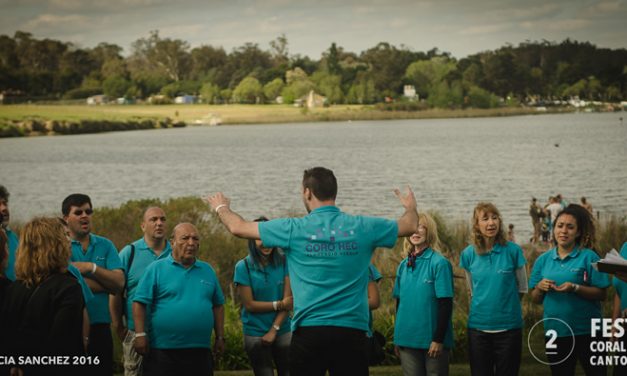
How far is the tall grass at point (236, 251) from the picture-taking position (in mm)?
10391

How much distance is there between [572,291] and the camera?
640cm

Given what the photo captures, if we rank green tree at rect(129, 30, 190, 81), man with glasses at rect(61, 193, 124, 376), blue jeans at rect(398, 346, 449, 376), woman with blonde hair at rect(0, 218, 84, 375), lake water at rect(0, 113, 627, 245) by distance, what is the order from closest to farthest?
1. woman with blonde hair at rect(0, 218, 84, 375)
2. man with glasses at rect(61, 193, 124, 376)
3. blue jeans at rect(398, 346, 449, 376)
4. lake water at rect(0, 113, 627, 245)
5. green tree at rect(129, 30, 190, 81)

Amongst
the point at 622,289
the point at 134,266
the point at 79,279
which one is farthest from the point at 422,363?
the point at 79,279

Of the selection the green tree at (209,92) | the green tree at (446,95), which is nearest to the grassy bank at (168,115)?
the green tree at (446,95)

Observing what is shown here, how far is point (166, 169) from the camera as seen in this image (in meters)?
70.2

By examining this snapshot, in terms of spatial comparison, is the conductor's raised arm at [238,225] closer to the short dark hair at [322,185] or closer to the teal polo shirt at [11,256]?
the short dark hair at [322,185]

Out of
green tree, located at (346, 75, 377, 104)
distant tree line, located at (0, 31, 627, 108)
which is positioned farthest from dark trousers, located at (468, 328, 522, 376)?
green tree, located at (346, 75, 377, 104)

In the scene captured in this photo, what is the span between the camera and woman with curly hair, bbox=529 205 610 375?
6.38m

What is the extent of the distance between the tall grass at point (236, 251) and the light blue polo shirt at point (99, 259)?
152 inches

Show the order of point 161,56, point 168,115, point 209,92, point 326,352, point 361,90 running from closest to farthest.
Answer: point 326,352
point 161,56
point 168,115
point 209,92
point 361,90

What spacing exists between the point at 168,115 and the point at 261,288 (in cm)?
9149

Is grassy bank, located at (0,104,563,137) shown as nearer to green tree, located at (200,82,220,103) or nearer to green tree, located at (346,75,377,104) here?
green tree, located at (200,82,220,103)

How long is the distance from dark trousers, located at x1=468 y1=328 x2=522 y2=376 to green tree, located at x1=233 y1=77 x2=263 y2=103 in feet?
321

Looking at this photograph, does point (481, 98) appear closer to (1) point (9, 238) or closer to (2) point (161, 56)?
(2) point (161, 56)
